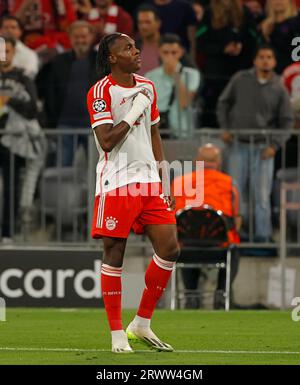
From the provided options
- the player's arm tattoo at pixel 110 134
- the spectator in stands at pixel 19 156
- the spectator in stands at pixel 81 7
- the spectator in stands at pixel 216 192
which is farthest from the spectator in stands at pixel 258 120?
the player's arm tattoo at pixel 110 134

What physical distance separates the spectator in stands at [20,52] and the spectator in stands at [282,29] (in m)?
3.17

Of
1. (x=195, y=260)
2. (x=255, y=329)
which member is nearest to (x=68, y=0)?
(x=195, y=260)

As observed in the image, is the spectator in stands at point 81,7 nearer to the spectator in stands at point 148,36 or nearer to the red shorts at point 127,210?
the spectator in stands at point 148,36

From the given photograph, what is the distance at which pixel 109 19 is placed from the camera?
18.8 meters

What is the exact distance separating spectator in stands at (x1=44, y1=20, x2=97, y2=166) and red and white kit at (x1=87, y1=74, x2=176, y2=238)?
24.5 feet

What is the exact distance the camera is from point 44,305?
663 inches

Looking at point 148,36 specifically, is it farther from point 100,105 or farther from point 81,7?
point 100,105

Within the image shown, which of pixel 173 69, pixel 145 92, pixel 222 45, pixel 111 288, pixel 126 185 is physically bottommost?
pixel 111 288

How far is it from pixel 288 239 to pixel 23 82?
3973 mm

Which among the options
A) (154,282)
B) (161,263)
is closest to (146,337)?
(154,282)

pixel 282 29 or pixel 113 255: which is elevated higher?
pixel 282 29

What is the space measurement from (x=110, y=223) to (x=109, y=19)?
8.60 meters

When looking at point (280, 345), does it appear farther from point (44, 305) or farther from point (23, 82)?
point (23, 82)

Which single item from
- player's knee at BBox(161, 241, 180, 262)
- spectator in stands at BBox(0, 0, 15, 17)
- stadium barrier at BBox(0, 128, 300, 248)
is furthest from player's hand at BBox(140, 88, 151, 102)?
spectator in stands at BBox(0, 0, 15, 17)
